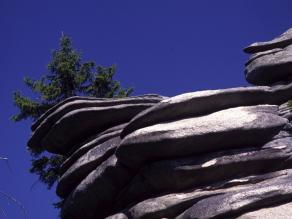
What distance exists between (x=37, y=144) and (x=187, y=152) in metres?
7.00

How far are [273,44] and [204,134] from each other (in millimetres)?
9065

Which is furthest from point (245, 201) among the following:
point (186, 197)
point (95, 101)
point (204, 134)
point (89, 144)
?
point (95, 101)

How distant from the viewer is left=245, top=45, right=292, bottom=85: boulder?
17.9m

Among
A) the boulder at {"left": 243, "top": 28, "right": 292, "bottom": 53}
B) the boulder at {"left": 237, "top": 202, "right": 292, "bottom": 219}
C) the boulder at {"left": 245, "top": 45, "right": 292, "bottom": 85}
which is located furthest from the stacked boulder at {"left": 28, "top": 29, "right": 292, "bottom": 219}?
the boulder at {"left": 243, "top": 28, "right": 292, "bottom": 53}

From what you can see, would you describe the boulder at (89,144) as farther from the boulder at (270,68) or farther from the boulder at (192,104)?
the boulder at (270,68)

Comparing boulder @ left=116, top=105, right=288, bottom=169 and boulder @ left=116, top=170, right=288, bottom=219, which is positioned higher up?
boulder @ left=116, top=105, right=288, bottom=169

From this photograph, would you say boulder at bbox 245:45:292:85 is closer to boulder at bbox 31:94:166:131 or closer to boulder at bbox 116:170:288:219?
boulder at bbox 31:94:166:131

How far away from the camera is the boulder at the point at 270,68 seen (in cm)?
1792

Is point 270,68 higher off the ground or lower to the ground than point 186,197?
higher

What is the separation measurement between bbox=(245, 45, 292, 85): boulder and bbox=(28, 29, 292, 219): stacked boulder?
344 centimetres

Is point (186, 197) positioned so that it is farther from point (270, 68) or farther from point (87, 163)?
point (270, 68)

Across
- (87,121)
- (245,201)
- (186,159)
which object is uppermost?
(87,121)

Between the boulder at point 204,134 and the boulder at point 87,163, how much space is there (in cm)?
154

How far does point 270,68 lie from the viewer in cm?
1834
